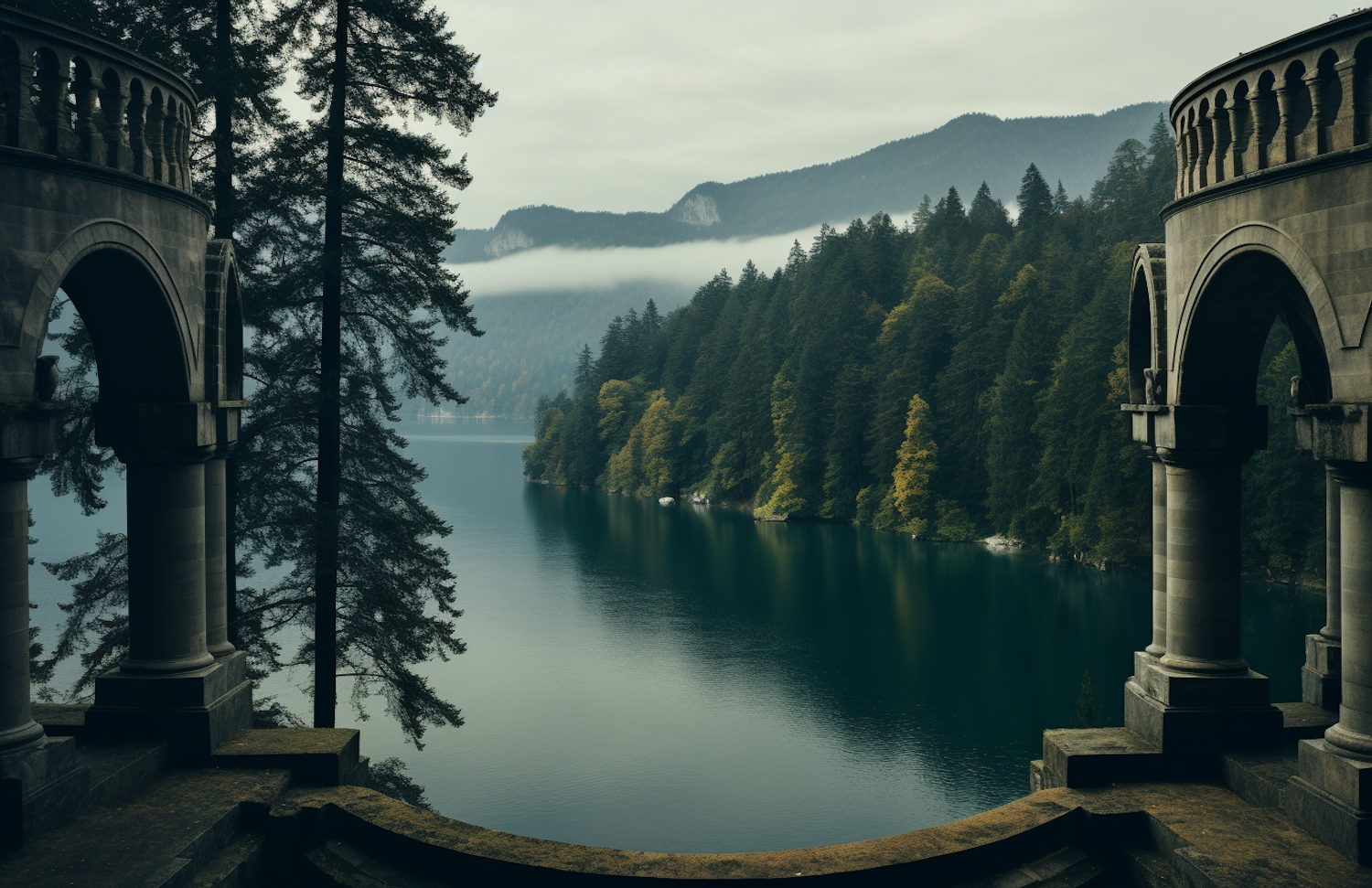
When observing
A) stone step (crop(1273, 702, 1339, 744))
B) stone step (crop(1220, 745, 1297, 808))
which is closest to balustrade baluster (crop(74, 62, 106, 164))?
stone step (crop(1220, 745, 1297, 808))

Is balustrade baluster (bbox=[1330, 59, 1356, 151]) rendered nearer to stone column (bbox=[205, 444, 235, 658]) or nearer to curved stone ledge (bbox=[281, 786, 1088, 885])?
curved stone ledge (bbox=[281, 786, 1088, 885])

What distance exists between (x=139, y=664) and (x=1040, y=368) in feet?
204

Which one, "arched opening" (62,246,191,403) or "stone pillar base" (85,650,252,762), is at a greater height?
"arched opening" (62,246,191,403)

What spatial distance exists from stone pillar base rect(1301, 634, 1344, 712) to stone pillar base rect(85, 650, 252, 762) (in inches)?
572

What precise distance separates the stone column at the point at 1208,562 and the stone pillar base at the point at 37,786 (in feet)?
41.9

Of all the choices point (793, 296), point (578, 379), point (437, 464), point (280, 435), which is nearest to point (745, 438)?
point (793, 296)

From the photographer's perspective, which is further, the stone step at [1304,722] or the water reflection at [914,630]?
the water reflection at [914,630]

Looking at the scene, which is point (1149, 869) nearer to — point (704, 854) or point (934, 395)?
point (704, 854)

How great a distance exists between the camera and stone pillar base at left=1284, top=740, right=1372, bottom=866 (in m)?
9.96

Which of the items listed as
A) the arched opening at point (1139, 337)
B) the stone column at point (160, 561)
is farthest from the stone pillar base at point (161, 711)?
the arched opening at point (1139, 337)

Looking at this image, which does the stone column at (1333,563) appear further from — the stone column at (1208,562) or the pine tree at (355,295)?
the pine tree at (355,295)

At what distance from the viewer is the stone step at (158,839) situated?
9.98 meters

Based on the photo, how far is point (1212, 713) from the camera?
12945 millimetres

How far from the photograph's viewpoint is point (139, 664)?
13.5 metres
